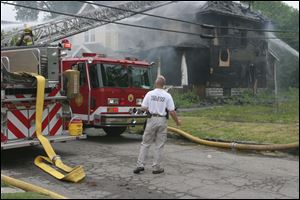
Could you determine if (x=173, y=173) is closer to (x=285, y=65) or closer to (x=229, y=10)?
(x=229, y=10)

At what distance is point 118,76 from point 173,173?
4.59 meters

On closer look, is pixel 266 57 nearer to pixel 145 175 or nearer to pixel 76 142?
pixel 76 142

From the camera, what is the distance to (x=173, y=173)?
7.96 m

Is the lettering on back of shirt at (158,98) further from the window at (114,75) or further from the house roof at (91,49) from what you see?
the house roof at (91,49)

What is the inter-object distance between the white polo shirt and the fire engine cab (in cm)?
338

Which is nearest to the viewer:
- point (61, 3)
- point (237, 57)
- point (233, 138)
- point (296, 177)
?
point (296, 177)

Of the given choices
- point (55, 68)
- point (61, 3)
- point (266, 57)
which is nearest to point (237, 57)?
point (266, 57)

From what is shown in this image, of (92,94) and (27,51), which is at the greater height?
(27,51)

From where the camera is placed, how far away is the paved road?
261 inches

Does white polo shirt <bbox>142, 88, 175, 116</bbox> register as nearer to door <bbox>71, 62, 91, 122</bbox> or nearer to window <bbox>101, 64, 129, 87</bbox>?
window <bbox>101, 64, 129, 87</bbox>

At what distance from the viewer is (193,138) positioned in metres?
11.8

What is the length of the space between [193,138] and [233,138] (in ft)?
3.24

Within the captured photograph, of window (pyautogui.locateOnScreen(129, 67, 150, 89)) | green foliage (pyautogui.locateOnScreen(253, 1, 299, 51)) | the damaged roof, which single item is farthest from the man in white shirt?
green foliage (pyautogui.locateOnScreen(253, 1, 299, 51))

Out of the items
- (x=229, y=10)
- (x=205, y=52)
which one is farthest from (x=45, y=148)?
(x=229, y=10)
